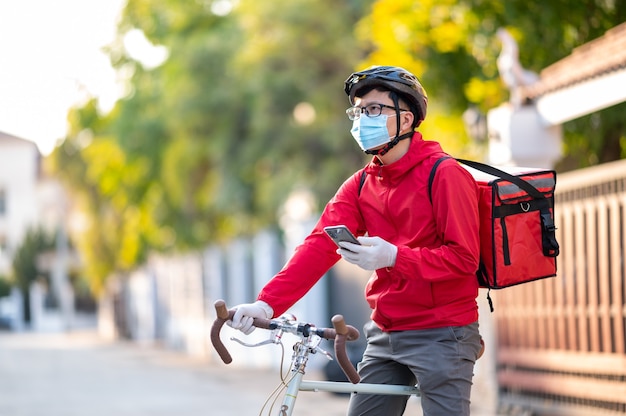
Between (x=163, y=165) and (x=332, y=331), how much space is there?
19559mm

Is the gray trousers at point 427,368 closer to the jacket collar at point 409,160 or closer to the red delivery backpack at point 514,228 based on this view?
the red delivery backpack at point 514,228

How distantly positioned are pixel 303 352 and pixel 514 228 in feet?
2.69

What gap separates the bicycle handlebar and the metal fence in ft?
15.6

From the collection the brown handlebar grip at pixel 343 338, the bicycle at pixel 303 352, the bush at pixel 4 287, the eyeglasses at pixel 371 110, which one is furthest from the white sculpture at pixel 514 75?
the bush at pixel 4 287

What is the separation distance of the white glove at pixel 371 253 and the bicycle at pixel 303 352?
8.3 inches

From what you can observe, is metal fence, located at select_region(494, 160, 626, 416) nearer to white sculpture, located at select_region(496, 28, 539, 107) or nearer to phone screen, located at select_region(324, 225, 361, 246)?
white sculpture, located at select_region(496, 28, 539, 107)

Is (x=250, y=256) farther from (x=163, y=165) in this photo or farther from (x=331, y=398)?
(x=331, y=398)

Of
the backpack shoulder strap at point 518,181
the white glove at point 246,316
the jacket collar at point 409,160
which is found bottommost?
the white glove at point 246,316

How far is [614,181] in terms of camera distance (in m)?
8.48

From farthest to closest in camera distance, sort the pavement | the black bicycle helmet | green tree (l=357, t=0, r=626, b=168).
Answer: the pavement
green tree (l=357, t=0, r=626, b=168)
the black bicycle helmet

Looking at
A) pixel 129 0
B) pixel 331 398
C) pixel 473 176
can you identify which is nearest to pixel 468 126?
pixel 331 398

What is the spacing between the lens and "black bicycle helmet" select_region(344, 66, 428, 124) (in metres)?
4.09

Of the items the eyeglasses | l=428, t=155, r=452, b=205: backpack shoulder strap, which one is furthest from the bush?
l=428, t=155, r=452, b=205: backpack shoulder strap

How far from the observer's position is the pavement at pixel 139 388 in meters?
13.4
